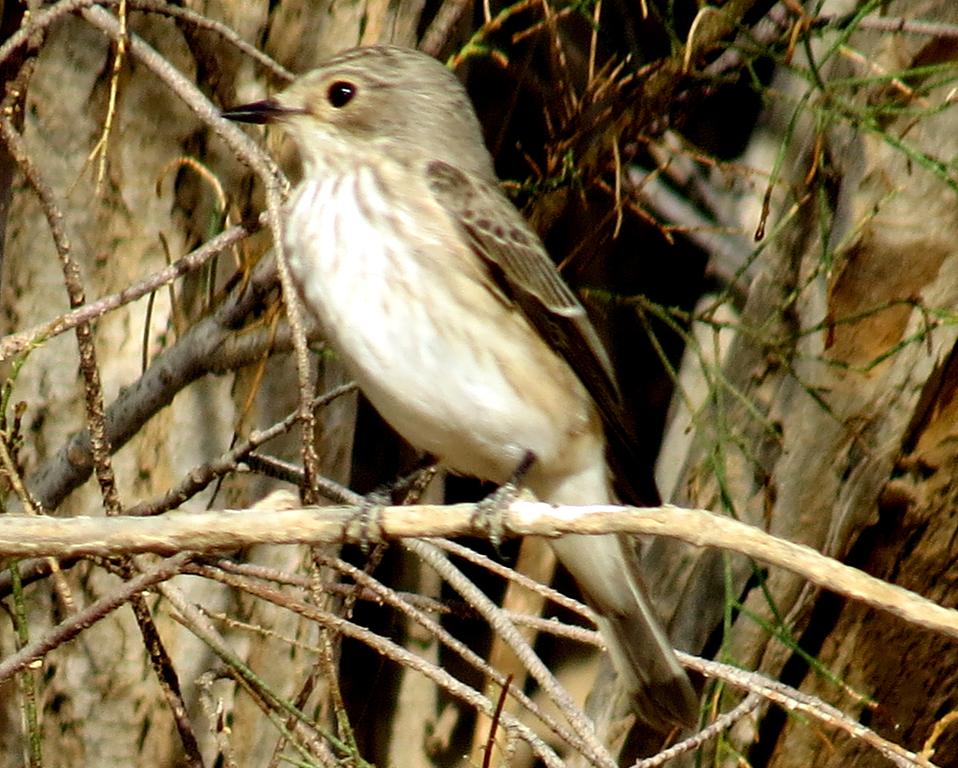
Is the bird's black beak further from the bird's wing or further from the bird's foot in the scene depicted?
the bird's foot

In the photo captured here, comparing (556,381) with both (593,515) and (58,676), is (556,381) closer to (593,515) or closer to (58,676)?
(593,515)

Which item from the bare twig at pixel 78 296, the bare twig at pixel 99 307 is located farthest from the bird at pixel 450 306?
the bare twig at pixel 78 296

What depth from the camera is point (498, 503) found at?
250 centimetres

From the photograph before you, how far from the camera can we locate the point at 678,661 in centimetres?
281

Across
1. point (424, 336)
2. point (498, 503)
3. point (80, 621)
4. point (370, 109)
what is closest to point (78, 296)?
point (80, 621)

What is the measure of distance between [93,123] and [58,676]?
1167mm

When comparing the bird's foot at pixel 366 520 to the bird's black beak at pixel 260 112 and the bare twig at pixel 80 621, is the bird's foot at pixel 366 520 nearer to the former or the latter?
the bare twig at pixel 80 621

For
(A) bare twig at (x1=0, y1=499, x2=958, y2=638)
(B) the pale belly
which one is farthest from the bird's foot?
(B) the pale belly

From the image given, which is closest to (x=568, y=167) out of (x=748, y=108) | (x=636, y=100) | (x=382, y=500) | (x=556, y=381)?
(x=636, y=100)

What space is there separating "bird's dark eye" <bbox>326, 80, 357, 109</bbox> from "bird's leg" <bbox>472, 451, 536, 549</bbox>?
0.76 meters

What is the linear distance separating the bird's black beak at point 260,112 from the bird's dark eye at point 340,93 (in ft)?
0.27

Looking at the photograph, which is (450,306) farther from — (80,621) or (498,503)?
(80,621)

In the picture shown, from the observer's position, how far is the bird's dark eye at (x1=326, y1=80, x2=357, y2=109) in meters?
2.87

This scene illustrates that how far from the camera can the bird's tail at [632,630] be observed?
9.45 feet
